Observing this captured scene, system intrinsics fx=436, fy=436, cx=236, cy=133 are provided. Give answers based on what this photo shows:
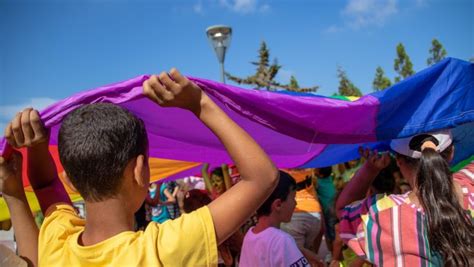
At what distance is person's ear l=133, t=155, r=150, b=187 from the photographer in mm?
1200

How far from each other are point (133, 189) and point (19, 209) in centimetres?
57

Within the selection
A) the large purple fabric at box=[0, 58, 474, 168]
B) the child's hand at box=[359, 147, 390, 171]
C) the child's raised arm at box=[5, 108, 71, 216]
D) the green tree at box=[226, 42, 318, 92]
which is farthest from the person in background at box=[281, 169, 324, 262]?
the green tree at box=[226, 42, 318, 92]

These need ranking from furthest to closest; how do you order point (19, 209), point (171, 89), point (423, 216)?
point (423, 216) → point (19, 209) → point (171, 89)

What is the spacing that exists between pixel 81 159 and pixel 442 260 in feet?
4.46

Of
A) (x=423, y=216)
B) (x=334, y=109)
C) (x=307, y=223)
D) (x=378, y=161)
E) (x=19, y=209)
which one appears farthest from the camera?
(x=307, y=223)

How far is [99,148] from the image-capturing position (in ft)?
3.78

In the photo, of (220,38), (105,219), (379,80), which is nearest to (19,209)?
(105,219)

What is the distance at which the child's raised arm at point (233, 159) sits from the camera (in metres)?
1.17

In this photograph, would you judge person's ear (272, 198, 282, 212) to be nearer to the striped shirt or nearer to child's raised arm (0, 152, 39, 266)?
the striped shirt

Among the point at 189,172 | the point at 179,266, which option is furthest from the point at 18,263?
the point at 189,172

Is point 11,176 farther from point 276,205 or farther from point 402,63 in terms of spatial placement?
point 402,63

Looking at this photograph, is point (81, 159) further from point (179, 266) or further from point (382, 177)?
point (382, 177)

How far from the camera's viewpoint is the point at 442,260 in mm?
1658

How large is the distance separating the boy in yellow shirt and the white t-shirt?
0.89 metres
